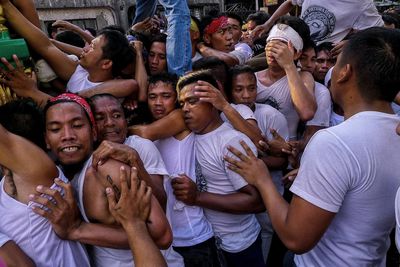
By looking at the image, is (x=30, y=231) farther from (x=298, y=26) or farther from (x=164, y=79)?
(x=298, y=26)

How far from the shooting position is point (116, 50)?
275 centimetres

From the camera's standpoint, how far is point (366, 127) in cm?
156

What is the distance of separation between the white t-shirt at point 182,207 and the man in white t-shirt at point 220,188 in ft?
0.19

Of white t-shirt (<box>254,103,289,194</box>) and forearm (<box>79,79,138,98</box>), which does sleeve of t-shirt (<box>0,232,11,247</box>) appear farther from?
white t-shirt (<box>254,103,289,194</box>)

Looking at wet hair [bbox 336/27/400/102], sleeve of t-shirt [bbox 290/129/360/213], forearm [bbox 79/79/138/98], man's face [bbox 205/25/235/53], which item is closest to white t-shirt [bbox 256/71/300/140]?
man's face [bbox 205/25/235/53]

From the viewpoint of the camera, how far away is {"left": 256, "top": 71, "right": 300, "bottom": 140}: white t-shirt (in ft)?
9.84

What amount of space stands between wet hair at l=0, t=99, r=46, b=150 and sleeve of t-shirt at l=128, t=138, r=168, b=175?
53 cm

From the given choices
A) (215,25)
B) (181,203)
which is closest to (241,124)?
(181,203)

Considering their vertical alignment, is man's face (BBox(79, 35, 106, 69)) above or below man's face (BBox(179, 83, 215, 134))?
above

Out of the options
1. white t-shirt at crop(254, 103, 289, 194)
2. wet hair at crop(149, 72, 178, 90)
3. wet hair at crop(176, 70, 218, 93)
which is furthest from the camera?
white t-shirt at crop(254, 103, 289, 194)

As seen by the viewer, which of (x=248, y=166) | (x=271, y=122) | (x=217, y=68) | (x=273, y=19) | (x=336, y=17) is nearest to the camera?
(x=248, y=166)

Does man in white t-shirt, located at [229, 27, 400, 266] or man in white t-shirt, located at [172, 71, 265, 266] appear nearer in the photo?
man in white t-shirt, located at [229, 27, 400, 266]

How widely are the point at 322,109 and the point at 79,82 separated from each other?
1.86 metres

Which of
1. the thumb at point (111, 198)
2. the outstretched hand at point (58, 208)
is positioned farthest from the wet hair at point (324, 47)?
the outstretched hand at point (58, 208)
